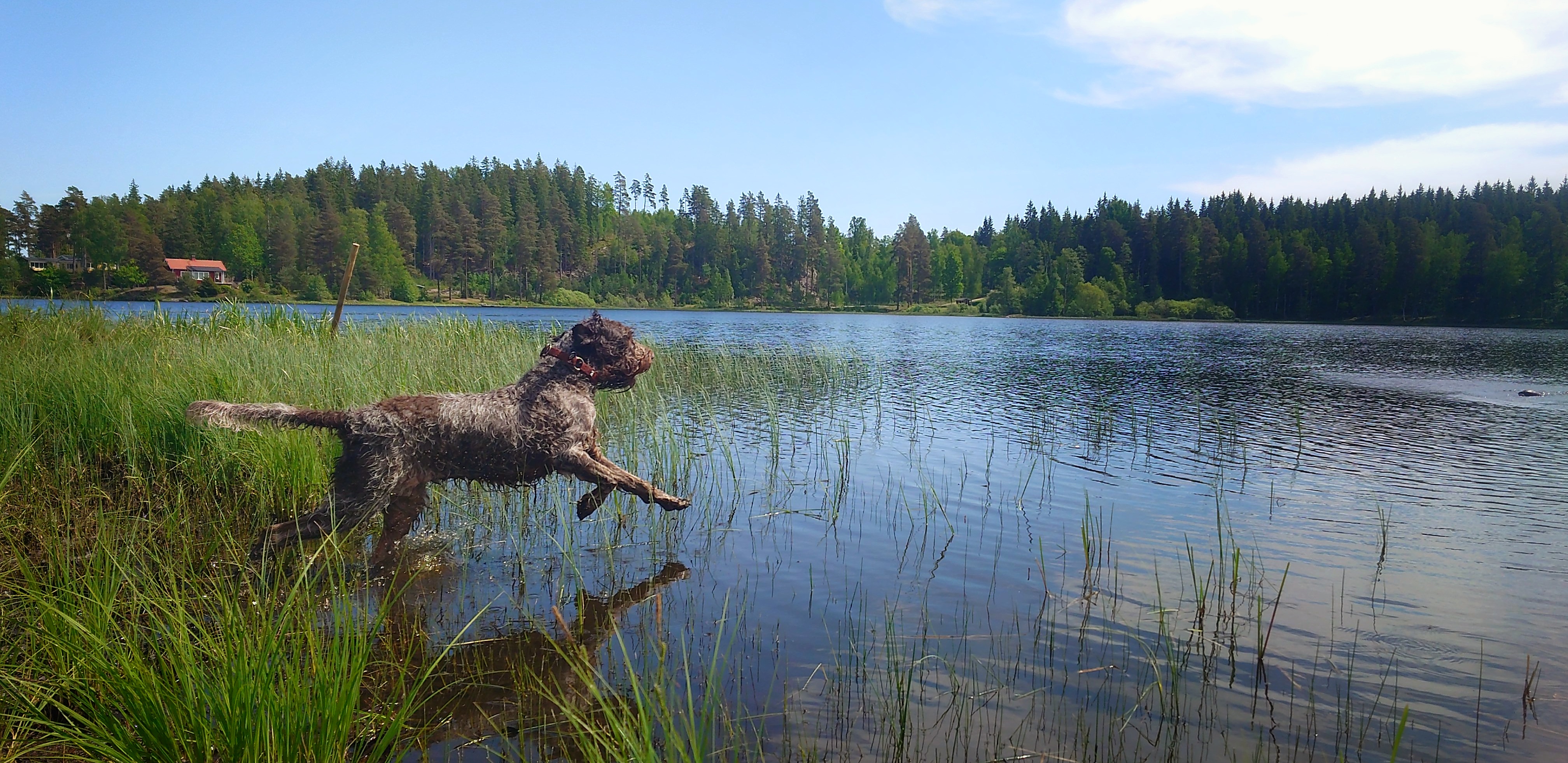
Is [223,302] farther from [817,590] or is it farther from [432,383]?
[817,590]

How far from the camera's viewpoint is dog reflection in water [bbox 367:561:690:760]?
4012mm

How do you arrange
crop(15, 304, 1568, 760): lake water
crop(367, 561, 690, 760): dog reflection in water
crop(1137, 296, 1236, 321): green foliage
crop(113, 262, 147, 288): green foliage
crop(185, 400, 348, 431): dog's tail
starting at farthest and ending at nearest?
crop(1137, 296, 1236, 321): green foliage → crop(113, 262, 147, 288): green foliage → crop(185, 400, 348, 431): dog's tail → crop(15, 304, 1568, 760): lake water → crop(367, 561, 690, 760): dog reflection in water

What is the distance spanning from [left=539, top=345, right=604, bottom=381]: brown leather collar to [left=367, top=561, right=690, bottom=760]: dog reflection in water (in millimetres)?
1654

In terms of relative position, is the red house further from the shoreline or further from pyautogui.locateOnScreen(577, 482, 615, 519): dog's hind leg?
pyautogui.locateOnScreen(577, 482, 615, 519): dog's hind leg

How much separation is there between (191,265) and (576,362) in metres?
110

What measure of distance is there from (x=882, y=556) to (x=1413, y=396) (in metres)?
22.6

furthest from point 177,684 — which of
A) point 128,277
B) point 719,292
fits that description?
point 719,292

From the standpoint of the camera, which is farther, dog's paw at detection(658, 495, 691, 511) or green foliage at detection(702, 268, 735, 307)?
green foliage at detection(702, 268, 735, 307)

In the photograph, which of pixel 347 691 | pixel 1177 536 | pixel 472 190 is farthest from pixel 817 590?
pixel 472 190

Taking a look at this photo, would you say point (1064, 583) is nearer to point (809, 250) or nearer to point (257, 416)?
point (257, 416)

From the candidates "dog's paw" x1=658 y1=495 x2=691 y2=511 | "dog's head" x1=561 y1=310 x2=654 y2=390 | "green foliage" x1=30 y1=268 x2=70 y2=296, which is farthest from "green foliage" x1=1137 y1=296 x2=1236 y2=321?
"dog's paw" x1=658 y1=495 x2=691 y2=511

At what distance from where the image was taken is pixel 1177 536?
27.6 feet

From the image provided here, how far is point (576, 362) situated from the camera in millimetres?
5688

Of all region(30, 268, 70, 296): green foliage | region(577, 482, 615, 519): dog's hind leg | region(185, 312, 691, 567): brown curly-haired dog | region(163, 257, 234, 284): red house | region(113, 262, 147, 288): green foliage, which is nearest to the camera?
region(185, 312, 691, 567): brown curly-haired dog
